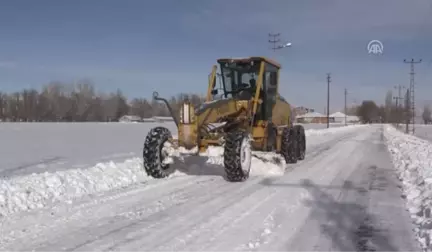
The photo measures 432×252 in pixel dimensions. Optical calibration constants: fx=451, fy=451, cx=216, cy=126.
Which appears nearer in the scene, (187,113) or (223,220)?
(223,220)

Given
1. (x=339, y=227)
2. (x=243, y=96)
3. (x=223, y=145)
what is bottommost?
(x=339, y=227)

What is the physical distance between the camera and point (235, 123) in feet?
39.5

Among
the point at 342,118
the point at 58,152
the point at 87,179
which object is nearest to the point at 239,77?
the point at 87,179

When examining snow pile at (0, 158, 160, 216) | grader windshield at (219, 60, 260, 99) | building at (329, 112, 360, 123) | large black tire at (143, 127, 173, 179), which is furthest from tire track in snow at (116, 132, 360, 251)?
building at (329, 112, 360, 123)

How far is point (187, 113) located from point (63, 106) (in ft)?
339

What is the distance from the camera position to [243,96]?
1259 centimetres

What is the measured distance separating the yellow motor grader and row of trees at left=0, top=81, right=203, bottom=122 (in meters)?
84.0

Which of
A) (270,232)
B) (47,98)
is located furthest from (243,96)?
(47,98)

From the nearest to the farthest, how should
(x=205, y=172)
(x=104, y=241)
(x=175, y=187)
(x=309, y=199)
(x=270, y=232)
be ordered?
(x=104, y=241), (x=270, y=232), (x=309, y=199), (x=175, y=187), (x=205, y=172)

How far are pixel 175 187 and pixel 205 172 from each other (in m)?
2.35

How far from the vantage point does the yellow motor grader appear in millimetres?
10586

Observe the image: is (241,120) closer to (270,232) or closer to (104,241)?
(270,232)

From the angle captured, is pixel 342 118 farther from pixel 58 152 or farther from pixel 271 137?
pixel 271 137

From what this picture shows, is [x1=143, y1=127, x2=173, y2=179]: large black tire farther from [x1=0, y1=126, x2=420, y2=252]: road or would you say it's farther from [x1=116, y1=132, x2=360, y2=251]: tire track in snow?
[x1=116, y1=132, x2=360, y2=251]: tire track in snow
